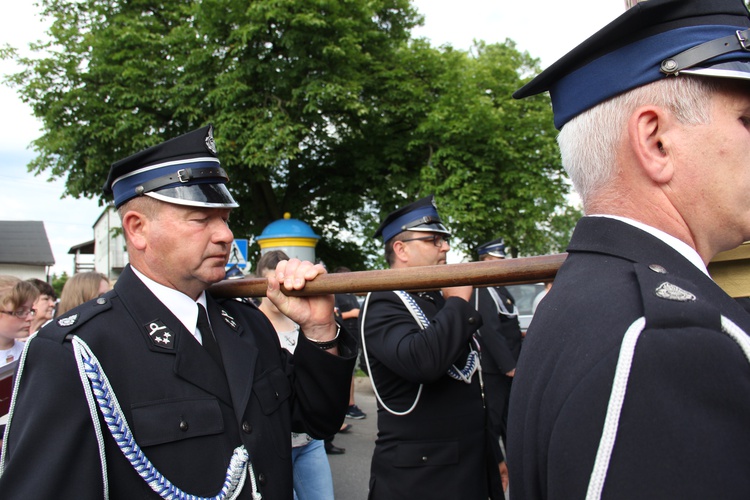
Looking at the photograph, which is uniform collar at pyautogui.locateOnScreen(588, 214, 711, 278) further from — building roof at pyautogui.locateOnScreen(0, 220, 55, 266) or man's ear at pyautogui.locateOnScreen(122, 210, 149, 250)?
building roof at pyautogui.locateOnScreen(0, 220, 55, 266)

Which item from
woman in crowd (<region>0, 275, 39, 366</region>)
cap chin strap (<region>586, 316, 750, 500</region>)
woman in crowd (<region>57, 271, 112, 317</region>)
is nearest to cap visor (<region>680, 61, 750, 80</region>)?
cap chin strap (<region>586, 316, 750, 500</region>)

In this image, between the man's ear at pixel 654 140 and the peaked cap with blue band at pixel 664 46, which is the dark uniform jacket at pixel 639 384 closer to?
the man's ear at pixel 654 140

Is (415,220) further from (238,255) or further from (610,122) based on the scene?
(238,255)

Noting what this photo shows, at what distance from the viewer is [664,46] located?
992 mm

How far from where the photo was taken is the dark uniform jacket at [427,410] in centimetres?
262

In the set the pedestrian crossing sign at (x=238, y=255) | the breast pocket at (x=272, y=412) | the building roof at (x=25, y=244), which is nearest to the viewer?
the breast pocket at (x=272, y=412)

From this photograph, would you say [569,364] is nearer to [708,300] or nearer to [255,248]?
[708,300]

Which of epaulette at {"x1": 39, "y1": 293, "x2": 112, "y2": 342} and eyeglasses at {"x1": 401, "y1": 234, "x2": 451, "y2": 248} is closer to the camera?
epaulette at {"x1": 39, "y1": 293, "x2": 112, "y2": 342}

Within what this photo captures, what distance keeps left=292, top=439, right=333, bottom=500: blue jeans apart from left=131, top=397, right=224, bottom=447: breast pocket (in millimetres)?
1935

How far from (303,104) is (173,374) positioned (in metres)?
11.5

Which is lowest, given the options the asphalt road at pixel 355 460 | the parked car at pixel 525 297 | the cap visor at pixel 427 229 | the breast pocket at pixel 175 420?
the asphalt road at pixel 355 460

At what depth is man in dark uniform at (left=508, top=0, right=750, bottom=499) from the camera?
0.77 m

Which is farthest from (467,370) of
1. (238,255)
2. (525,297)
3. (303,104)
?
(303,104)

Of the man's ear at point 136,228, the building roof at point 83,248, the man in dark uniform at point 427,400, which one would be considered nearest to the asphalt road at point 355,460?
the man in dark uniform at point 427,400
